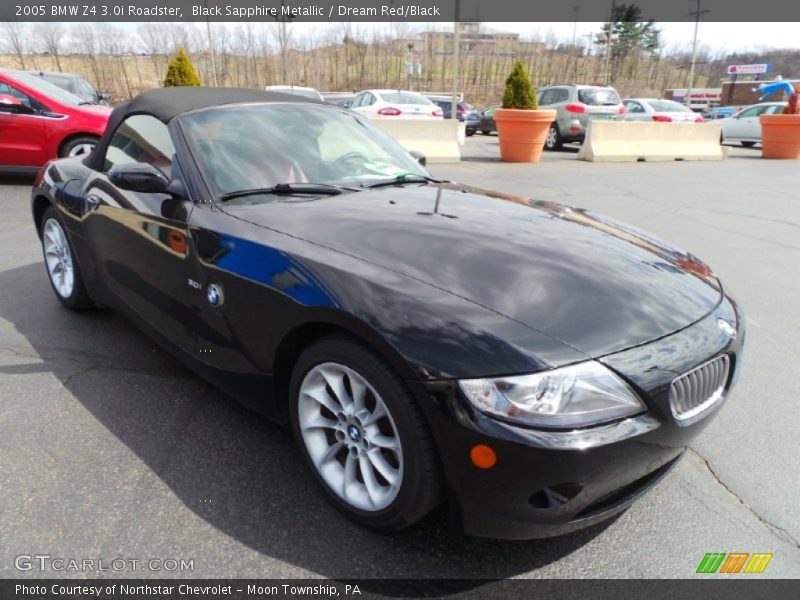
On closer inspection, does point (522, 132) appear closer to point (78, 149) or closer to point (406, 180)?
point (78, 149)

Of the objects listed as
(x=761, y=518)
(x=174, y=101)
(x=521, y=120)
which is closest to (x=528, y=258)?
(x=761, y=518)

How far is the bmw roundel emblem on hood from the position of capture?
211cm

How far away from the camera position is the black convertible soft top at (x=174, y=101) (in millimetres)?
3059

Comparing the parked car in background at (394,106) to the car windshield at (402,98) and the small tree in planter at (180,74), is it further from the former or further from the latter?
the small tree in planter at (180,74)

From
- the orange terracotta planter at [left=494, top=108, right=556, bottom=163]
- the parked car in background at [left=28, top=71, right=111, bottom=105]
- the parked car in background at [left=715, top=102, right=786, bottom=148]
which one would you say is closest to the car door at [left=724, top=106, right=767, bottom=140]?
the parked car in background at [left=715, top=102, right=786, bottom=148]

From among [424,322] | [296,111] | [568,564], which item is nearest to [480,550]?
[568,564]

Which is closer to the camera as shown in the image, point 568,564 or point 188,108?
point 568,564

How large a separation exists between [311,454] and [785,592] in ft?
5.48

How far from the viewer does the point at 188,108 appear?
301cm

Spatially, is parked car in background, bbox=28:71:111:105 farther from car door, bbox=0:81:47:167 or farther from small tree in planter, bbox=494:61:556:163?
small tree in planter, bbox=494:61:556:163

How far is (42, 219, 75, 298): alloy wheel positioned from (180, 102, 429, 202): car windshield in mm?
1685

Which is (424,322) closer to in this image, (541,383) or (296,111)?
(541,383)

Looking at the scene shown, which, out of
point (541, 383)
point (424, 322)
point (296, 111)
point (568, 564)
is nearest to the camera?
point (541, 383)

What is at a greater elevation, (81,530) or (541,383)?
(541,383)
